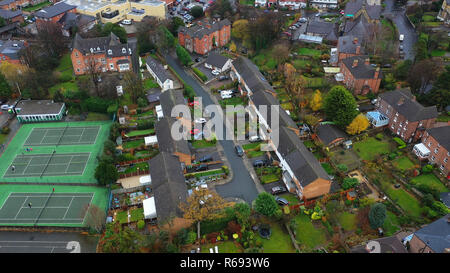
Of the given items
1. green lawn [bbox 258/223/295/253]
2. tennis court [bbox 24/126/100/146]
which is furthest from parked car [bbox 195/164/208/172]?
tennis court [bbox 24/126/100/146]

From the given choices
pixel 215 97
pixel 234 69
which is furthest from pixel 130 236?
pixel 234 69

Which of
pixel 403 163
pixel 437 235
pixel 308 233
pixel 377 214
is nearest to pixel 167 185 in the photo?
pixel 308 233

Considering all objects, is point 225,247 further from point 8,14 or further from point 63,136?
point 8,14

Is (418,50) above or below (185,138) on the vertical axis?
above

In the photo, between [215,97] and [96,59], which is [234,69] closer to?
[215,97]

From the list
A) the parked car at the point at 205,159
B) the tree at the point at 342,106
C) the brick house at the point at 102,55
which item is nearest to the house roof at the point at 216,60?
the brick house at the point at 102,55

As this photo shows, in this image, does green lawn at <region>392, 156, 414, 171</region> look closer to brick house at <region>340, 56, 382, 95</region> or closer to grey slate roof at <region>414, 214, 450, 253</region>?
grey slate roof at <region>414, 214, 450, 253</region>

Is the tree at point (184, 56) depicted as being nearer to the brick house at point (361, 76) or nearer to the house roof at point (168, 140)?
the house roof at point (168, 140)

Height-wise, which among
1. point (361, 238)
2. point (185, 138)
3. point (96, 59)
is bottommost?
point (361, 238)
